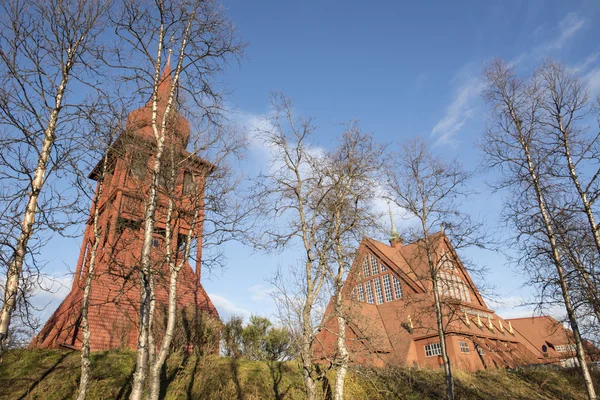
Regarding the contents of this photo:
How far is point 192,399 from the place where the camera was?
12.2m

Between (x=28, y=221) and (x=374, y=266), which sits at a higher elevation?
(x=374, y=266)

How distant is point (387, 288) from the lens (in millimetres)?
30016

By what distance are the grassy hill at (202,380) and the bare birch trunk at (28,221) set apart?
243 inches

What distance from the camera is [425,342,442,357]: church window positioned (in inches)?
962

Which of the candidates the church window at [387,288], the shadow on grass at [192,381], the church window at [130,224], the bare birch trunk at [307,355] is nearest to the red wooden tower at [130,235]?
the church window at [130,224]

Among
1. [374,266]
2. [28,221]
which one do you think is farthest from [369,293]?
[28,221]

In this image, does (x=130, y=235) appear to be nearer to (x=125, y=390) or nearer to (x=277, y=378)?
(x=125, y=390)

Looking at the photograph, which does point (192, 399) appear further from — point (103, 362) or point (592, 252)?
point (592, 252)

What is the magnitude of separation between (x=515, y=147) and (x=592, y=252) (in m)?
4.63

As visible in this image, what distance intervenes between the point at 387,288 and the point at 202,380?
64.7 feet

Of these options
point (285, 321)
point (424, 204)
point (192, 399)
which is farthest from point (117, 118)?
point (424, 204)

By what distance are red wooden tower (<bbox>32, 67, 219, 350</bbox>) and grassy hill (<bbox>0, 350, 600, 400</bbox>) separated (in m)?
1.53

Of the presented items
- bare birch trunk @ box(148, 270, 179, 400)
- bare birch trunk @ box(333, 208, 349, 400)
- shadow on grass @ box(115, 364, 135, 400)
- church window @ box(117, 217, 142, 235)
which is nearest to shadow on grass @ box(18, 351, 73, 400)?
shadow on grass @ box(115, 364, 135, 400)

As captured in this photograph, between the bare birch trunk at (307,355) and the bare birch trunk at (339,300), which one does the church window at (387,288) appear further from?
the bare birch trunk at (307,355)
